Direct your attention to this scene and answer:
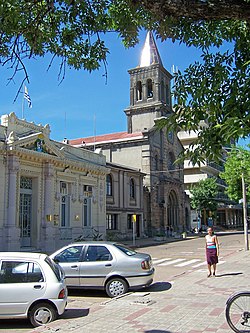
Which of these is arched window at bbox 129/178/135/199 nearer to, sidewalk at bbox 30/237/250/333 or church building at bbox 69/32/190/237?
church building at bbox 69/32/190/237

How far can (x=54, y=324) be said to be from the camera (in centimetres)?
801

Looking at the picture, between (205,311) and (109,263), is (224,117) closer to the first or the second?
(205,311)

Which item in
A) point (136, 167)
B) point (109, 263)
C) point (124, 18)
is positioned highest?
point (136, 167)

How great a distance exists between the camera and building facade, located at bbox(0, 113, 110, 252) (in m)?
24.1

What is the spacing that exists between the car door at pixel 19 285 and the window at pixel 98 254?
3604 millimetres

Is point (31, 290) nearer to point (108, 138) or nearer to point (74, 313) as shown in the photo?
point (74, 313)

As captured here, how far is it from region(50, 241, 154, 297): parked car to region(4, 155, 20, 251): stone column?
12457 mm

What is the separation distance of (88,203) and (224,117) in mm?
28683

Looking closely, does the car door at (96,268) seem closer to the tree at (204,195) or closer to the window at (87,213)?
the window at (87,213)

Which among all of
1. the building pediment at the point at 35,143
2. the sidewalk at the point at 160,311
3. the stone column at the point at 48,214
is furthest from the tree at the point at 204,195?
the sidewalk at the point at 160,311

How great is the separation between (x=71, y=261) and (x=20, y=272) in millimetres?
3639

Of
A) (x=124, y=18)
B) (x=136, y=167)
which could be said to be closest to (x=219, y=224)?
(x=136, y=167)

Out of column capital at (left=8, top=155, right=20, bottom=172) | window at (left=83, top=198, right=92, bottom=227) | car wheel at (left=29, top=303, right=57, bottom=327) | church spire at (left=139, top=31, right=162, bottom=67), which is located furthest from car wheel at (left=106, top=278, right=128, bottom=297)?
church spire at (left=139, top=31, right=162, bottom=67)

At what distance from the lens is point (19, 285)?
8289 mm
